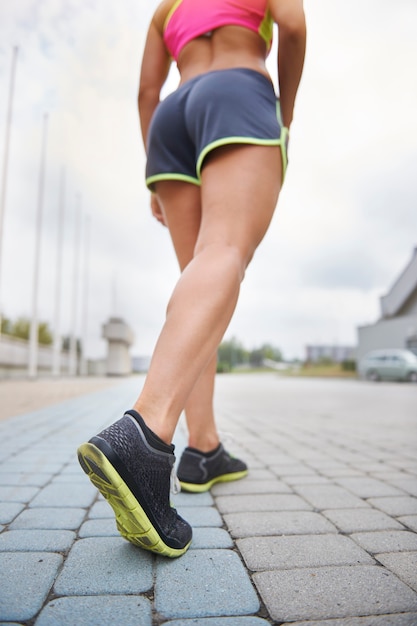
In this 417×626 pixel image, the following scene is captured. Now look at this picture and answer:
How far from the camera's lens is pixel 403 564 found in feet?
3.75

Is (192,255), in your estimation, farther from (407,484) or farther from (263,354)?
(263,354)

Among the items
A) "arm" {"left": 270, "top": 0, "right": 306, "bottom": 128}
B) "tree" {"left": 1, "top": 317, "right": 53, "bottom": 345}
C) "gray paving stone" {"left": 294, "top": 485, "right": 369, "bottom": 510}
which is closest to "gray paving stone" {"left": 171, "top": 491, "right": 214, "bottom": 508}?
"gray paving stone" {"left": 294, "top": 485, "right": 369, "bottom": 510}

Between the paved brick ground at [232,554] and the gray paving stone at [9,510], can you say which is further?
the gray paving stone at [9,510]

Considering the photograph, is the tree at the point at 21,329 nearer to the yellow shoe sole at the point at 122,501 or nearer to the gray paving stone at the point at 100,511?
the gray paving stone at the point at 100,511

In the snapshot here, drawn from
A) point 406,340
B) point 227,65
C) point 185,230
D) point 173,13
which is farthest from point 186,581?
point 406,340

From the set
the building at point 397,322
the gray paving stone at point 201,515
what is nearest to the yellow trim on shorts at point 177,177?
the gray paving stone at point 201,515

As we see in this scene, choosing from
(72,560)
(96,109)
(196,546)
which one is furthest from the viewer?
(96,109)

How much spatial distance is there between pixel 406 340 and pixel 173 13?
33436 mm

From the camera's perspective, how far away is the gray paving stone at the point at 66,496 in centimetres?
166

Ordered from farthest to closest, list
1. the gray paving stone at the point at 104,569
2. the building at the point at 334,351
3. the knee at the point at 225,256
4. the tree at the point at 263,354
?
the tree at the point at 263,354
the building at the point at 334,351
the knee at the point at 225,256
the gray paving stone at the point at 104,569

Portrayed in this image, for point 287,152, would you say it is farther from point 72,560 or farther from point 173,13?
point 72,560

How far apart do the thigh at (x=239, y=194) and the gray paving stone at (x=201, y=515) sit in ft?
2.66

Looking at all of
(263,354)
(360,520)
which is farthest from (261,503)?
(263,354)

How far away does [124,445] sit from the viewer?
3.40 ft
